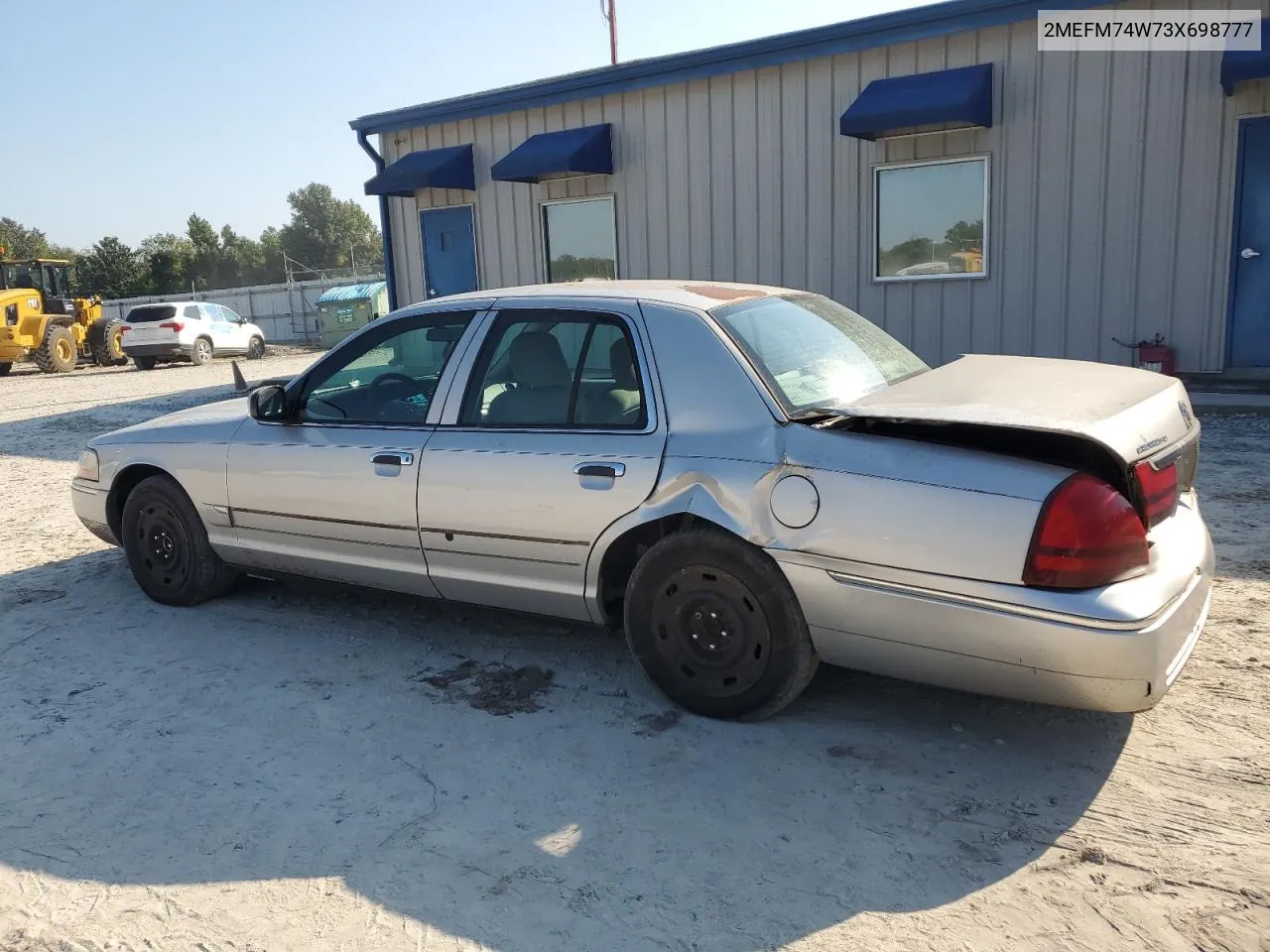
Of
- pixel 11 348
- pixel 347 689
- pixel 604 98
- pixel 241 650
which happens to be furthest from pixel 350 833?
pixel 11 348

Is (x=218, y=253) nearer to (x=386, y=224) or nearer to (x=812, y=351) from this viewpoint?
(x=386, y=224)

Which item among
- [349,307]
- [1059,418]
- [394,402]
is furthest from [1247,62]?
[349,307]

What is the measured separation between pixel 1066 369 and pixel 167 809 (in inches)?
137

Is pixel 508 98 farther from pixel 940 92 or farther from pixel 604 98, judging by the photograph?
pixel 940 92

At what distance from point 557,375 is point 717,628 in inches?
47.1

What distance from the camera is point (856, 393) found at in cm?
369

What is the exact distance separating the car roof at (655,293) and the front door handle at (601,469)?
2.21 feet

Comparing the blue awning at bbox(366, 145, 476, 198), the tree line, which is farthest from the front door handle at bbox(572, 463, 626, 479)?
the tree line

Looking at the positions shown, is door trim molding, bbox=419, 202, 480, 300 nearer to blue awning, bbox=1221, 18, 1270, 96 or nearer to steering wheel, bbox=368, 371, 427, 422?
blue awning, bbox=1221, 18, 1270, 96

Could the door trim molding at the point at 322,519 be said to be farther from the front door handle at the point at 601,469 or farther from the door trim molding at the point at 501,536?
the front door handle at the point at 601,469

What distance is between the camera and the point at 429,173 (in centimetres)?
1295

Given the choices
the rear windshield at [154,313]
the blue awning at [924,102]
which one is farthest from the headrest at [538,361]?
the rear windshield at [154,313]

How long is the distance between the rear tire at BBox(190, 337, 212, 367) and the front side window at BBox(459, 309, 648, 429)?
74.5 ft

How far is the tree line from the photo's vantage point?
59.6 metres
